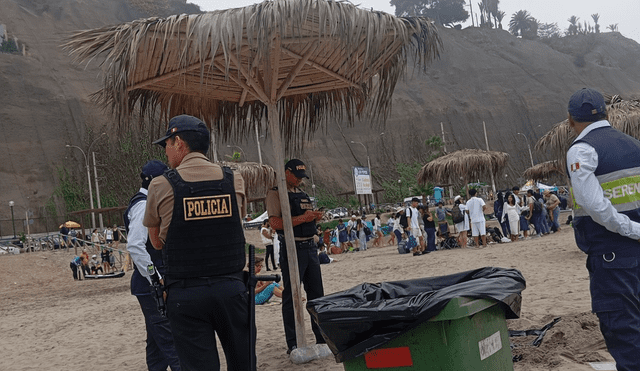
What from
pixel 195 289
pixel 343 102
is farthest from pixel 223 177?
pixel 343 102

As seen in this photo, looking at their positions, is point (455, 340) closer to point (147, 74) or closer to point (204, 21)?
point (204, 21)

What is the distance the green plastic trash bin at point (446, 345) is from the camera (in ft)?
7.88

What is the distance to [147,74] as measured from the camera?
5.55m

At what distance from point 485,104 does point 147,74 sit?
76715mm

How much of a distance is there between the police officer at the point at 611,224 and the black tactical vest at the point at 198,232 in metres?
1.88

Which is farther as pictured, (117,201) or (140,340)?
(117,201)

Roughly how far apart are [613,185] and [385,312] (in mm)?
1505

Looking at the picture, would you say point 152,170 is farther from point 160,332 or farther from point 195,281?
point 195,281

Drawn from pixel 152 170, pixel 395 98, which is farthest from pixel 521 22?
pixel 152 170

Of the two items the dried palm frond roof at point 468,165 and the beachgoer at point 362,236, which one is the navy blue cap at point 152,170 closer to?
the beachgoer at point 362,236

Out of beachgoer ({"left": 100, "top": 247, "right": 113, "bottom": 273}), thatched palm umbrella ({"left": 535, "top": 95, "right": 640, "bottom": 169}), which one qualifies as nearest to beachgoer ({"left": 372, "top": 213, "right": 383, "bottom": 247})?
beachgoer ({"left": 100, "top": 247, "right": 113, "bottom": 273})

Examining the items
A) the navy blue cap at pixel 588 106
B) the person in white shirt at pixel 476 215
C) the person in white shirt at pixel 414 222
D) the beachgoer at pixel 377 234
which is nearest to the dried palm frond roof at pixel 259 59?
the navy blue cap at pixel 588 106

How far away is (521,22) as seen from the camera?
377 ft

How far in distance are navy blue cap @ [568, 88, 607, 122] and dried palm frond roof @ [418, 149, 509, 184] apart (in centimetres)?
2100
